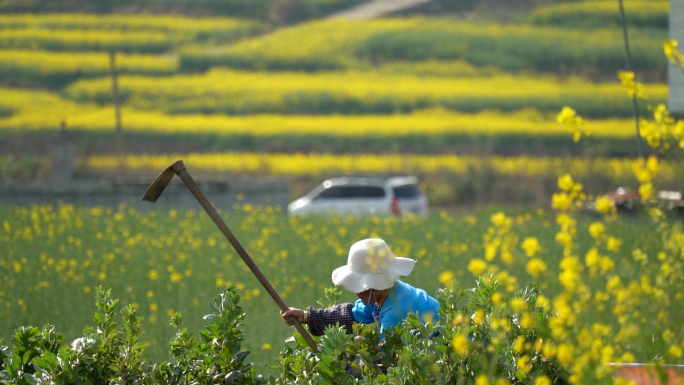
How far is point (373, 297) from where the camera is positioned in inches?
160

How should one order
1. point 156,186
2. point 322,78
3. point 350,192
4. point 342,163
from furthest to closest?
point 322,78, point 342,163, point 350,192, point 156,186

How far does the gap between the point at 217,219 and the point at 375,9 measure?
166ft

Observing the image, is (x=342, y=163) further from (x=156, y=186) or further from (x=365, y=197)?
(x=156, y=186)

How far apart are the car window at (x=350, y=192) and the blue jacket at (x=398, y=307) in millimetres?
16738

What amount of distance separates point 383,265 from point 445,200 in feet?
71.1

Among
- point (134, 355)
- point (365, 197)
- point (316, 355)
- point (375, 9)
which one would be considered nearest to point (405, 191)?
point (365, 197)

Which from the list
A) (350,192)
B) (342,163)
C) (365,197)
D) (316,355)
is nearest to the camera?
(316,355)

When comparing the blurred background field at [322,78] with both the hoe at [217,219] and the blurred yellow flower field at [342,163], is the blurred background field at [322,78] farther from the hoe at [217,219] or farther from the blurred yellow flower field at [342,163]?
the hoe at [217,219]

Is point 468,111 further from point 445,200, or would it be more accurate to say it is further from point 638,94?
point 638,94

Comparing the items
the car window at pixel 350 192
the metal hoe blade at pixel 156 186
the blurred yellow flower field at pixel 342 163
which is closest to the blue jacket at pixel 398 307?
the metal hoe blade at pixel 156 186

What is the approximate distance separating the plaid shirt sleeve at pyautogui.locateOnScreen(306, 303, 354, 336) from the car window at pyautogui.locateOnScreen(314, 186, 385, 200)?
659 inches

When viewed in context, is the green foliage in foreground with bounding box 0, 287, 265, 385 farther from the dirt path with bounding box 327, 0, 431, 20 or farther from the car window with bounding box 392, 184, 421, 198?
the dirt path with bounding box 327, 0, 431, 20

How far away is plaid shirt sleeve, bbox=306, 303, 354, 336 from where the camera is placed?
13.3 ft

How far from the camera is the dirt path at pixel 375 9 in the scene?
171 ft
